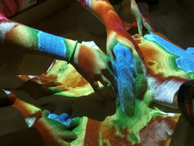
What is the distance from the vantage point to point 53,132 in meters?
0.91

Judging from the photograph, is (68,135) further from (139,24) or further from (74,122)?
(139,24)

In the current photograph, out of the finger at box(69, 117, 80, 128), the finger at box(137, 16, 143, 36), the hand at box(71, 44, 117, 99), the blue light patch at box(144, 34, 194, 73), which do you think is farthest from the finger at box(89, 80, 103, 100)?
the finger at box(137, 16, 143, 36)

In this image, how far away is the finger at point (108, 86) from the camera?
0.94 m

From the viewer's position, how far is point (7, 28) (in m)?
0.87

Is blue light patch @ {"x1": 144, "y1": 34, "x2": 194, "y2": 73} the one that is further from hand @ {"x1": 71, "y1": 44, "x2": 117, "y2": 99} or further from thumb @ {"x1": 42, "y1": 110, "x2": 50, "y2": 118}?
thumb @ {"x1": 42, "y1": 110, "x2": 50, "y2": 118}

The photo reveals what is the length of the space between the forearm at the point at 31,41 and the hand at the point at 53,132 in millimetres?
299

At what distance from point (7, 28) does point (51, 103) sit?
1.50ft

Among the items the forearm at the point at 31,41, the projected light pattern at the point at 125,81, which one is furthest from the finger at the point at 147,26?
the forearm at the point at 31,41

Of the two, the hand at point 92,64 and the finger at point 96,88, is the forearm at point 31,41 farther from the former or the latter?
the finger at point 96,88

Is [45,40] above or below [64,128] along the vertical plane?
above

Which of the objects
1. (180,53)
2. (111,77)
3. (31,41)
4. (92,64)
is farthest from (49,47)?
(180,53)

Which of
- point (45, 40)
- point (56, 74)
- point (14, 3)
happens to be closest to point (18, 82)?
point (56, 74)

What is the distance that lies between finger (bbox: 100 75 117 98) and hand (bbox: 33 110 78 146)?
0.76ft

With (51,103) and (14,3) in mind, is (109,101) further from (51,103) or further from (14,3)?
(14,3)
